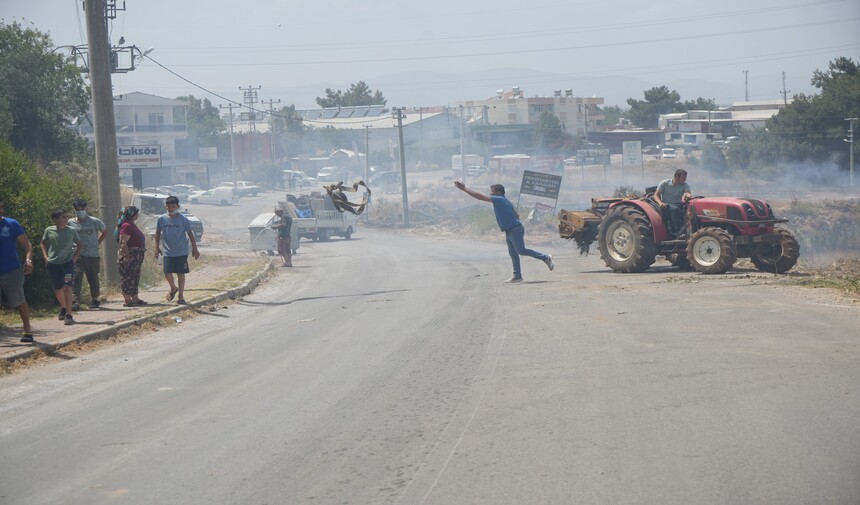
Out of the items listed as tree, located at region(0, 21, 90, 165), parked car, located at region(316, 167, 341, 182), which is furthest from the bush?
parked car, located at region(316, 167, 341, 182)

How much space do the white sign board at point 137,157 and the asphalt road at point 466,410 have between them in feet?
96.1

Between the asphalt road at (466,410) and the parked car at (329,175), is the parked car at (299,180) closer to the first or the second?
the parked car at (329,175)

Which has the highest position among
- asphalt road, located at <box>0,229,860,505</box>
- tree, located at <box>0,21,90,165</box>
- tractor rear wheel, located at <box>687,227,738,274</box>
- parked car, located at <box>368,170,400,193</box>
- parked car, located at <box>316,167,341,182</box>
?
tree, located at <box>0,21,90,165</box>

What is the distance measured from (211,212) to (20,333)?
59648 mm

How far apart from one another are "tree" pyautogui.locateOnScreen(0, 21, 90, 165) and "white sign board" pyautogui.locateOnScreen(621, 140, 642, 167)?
44.6 meters

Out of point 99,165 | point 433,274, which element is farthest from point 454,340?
point 433,274

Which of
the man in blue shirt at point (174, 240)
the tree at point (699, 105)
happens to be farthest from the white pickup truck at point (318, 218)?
the tree at point (699, 105)

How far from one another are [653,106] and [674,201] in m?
101

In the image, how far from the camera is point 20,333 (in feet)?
40.6

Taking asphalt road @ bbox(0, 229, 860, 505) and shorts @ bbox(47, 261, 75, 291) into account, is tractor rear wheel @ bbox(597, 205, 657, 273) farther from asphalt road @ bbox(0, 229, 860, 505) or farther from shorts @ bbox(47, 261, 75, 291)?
shorts @ bbox(47, 261, 75, 291)

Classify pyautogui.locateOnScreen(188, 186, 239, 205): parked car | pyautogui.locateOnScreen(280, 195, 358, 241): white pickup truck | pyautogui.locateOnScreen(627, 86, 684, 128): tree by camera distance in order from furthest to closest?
pyautogui.locateOnScreen(627, 86, 684, 128): tree, pyautogui.locateOnScreen(188, 186, 239, 205): parked car, pyautogui.locateOnScreen(280, 195, 358, 241): white pickup truck

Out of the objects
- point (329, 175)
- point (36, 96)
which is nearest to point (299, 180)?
point (329, 175)

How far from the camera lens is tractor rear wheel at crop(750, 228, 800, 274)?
17188 mm

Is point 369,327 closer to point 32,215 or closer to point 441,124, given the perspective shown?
point 32,215
